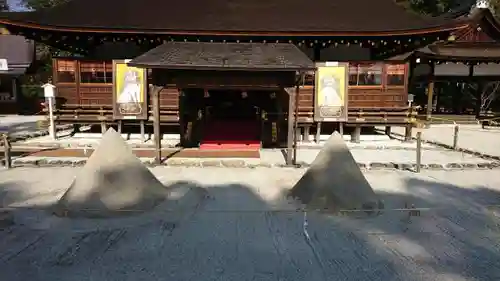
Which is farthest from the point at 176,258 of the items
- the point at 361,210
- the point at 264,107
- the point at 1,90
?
the point at 1,90

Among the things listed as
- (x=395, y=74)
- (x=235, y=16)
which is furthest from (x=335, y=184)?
(x=235, y=16)

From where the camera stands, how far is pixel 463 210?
680 cm

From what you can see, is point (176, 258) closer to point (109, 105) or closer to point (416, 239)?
point (416, 239)

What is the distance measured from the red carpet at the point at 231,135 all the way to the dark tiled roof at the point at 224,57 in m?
3.31

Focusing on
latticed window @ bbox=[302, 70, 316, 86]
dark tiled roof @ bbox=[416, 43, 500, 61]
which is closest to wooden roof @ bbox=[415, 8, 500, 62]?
dark tiled roof @ bbox=[416, 43, 500, 61]

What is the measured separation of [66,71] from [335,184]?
37.5 feet

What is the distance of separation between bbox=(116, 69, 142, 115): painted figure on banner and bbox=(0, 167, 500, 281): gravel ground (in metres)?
6.15

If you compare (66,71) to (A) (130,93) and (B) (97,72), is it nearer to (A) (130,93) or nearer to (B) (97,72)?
(B) (97,72)

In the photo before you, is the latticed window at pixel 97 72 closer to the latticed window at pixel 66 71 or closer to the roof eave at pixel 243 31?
the latticed window at pixel 66 71

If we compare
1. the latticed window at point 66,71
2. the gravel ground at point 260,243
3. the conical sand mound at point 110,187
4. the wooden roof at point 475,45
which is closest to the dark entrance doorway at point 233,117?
the latticed window at point 66,71

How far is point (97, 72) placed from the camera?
45.3 feet

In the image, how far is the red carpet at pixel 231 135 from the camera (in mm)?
12938

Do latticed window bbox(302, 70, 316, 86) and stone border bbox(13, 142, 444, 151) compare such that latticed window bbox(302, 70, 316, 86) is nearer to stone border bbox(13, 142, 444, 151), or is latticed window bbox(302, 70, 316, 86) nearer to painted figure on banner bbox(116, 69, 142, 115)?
stone border bbox(13, 142, 444, 151)

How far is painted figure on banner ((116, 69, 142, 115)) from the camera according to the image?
13.4 m
